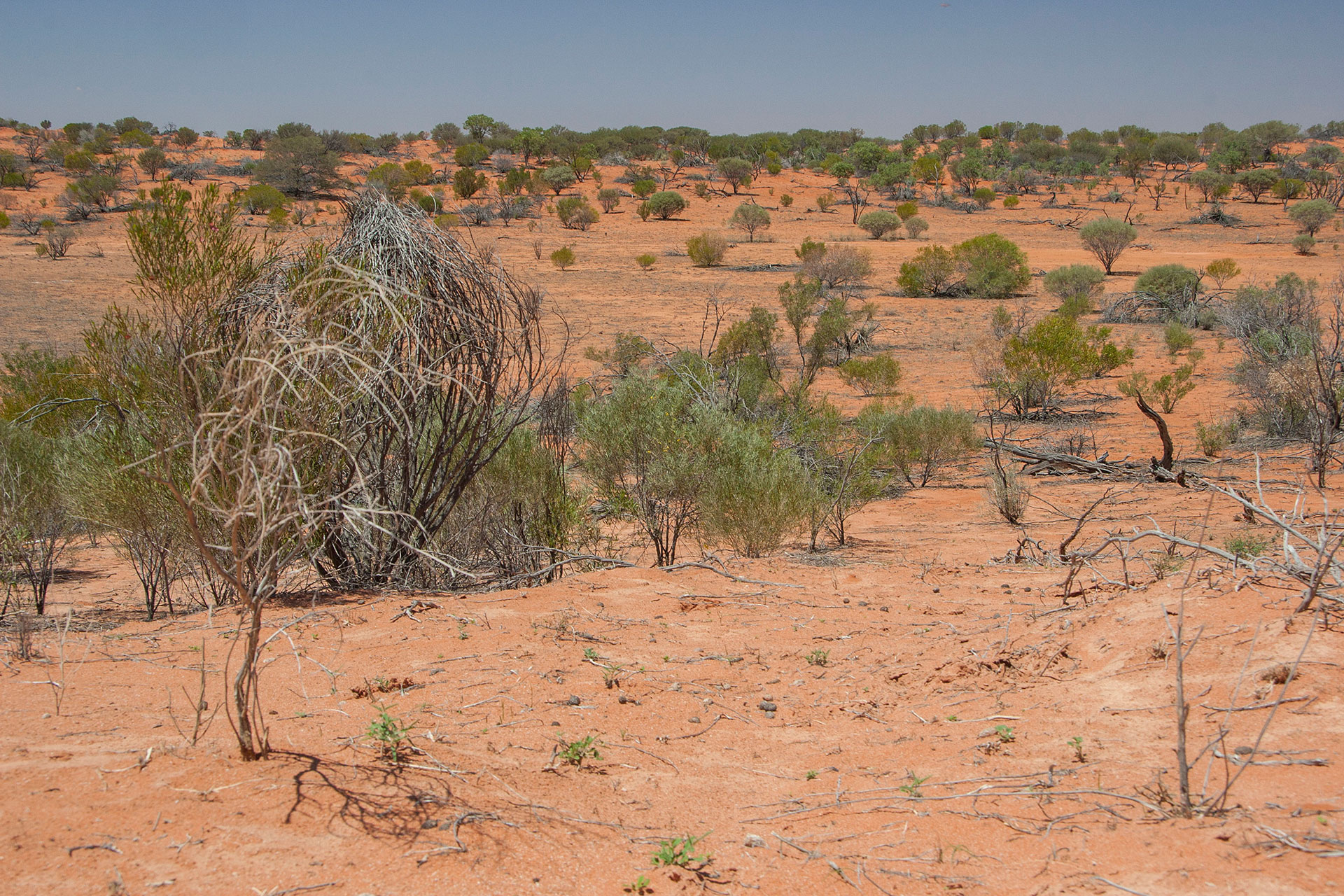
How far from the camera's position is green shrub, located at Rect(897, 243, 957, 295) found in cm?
2672

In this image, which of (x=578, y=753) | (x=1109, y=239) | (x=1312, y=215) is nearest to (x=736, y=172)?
(x=1109, y=239)

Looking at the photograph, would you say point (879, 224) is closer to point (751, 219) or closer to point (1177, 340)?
point (751, 219)

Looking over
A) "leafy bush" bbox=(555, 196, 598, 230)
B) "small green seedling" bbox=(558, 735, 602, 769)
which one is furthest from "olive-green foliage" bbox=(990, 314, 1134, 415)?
"leafy bush" bbox=(555, 196, 598, 230)

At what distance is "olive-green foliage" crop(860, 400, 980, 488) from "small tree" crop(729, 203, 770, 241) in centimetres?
2574

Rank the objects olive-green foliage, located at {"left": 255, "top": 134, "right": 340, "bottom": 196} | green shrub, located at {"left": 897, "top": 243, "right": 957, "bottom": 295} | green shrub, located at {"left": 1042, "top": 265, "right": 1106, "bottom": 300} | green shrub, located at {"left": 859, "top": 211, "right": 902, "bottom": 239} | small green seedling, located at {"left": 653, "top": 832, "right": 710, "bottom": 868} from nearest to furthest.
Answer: small green seedling, located at {"left": 653, "top": 832, "right": 710, "bottom": 868}, green shrub, located at {"left": 1042, "top": 265, "right": 1106, "bottom": 300}, green shrub, located at {"left": 897, "top": 243, "right": 957, "bottom": 295}, green shrub, located at {"left": 859, "top": 211, "right": 902, "bottom": 239}, olive-green foliage, located at {"left": 255, "top": 134, "right": 340, "bottom": 196}

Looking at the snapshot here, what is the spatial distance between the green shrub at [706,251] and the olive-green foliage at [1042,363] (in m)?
17.4

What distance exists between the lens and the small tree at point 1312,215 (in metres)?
33.5

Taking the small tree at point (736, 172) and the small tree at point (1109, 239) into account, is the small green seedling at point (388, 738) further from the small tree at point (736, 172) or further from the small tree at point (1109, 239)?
the small tree at point (736, 172)

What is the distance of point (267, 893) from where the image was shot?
255cm

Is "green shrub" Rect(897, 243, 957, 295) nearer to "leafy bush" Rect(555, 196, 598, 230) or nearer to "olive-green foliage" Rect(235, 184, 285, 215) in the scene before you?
"leafy bush" Rect(555, 196, 598, 230)

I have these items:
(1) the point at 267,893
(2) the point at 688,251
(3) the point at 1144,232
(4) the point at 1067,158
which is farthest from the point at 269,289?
(4) the point at 1067,158

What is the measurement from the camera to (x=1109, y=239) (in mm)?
29188

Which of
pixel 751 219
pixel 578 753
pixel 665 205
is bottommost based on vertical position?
pixel 578 753

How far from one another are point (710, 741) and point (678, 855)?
4.27 ft
